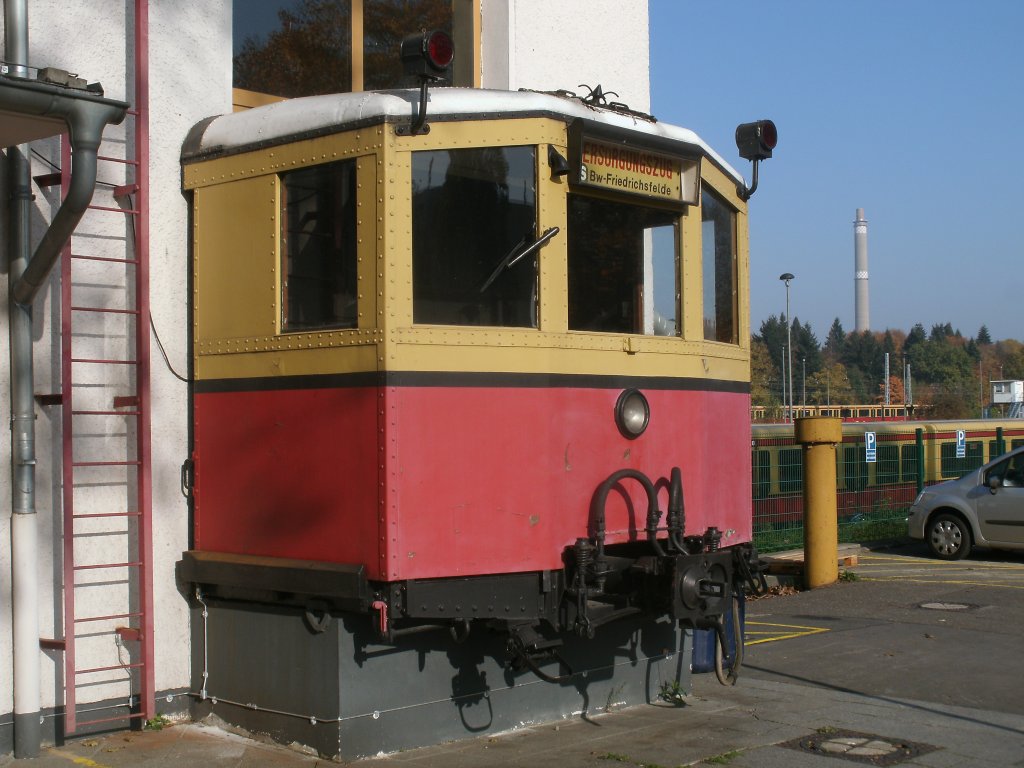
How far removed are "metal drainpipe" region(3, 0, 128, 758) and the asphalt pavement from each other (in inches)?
16.7

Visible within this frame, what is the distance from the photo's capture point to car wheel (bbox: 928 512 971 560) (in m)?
15.9

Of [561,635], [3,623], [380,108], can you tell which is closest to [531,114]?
[380,108]

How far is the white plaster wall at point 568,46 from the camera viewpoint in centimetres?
846

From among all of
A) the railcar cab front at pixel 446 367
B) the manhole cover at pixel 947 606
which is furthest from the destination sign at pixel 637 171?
the manhole cover at pixel 947 606

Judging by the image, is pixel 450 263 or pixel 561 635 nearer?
pixel 450 263

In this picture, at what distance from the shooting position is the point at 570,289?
647 cm

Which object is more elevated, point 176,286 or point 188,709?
point 176,286

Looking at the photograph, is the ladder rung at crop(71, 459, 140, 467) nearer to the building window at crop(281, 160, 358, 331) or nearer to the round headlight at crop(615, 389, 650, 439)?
the building window at crop(281, 160, 358, 331)

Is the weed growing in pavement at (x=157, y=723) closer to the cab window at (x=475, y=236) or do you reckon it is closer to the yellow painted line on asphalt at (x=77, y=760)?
the yellow painted line on asphalt at (x=77, y=760)

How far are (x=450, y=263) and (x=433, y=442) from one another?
2.98ft

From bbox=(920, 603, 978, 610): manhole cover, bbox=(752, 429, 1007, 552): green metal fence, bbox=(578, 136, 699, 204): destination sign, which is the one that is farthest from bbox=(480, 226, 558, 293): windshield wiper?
bbox=(752, 429, 1007, 552): green metal fence

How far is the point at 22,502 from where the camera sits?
595 centimetres

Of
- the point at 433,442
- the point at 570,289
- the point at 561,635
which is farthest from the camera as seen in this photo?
the point at 561,635

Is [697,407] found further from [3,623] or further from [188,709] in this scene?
[3,623]
